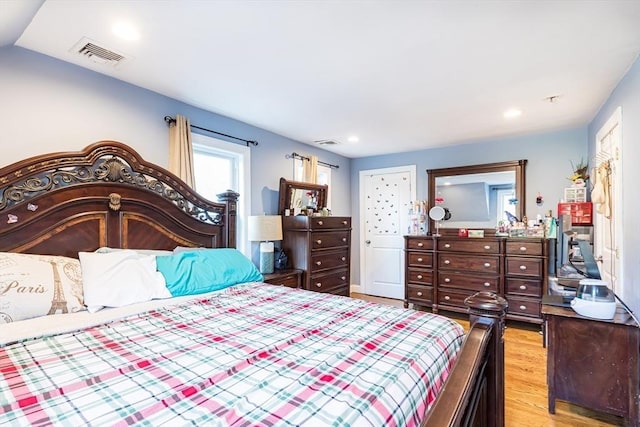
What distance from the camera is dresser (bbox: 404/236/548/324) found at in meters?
3.70

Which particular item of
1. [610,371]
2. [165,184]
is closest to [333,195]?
[165,184]

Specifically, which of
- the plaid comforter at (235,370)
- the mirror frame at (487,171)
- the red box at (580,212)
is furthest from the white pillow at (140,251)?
the red box at (580,212)

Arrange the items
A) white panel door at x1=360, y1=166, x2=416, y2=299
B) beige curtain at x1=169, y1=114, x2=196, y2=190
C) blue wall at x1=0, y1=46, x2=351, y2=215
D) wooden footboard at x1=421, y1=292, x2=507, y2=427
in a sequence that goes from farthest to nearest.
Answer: white panel door at x1=360, y1=166, x2=416, y2=299 → beige curtain at x1=169, y1=114, x2=196, y2=190 → blue wall at x1=0, y1=46, x2=351, y2=215 → wooden footboard at x1=421, y1=292, x2=507, y2=427

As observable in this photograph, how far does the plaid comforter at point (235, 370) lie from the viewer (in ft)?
2.63

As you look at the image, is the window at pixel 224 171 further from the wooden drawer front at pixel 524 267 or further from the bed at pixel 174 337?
the wooden drawer front at pixel 524 267

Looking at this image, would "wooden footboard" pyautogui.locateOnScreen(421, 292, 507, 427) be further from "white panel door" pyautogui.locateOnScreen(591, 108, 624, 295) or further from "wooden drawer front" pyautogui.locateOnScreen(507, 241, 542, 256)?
"wooden drawer front" pyautogui.locateOnScreen(507, 241, 542, 256)

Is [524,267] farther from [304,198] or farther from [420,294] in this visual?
[304,198]

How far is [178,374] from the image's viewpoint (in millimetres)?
1008

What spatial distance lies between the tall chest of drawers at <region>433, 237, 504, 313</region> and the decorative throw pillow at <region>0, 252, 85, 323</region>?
3.86 meters

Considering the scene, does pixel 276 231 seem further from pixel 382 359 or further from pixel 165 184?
pixel 382 359

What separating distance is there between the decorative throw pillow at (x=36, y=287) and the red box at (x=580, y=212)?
14.3 feet

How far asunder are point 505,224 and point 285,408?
415 centimetres

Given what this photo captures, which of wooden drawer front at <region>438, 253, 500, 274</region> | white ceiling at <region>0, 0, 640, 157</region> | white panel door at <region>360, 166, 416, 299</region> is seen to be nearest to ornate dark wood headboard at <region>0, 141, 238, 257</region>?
white ceiling at <region>0, 0, 640, 157</region>

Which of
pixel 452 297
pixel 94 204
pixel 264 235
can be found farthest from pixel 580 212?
pixel 94 204
